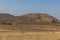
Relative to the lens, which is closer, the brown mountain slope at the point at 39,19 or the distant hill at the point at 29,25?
the distant hill at the point at 29,25

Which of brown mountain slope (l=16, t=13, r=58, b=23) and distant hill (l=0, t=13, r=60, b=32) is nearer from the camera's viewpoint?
distant hill (l=0, t=13, r=60, b=32)

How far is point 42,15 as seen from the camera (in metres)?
158

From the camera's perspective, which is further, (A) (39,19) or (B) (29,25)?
(A) (39,19)

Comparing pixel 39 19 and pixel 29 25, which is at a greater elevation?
pixel 39 19

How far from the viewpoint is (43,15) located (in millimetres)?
158500

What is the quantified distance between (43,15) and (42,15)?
0.80m
